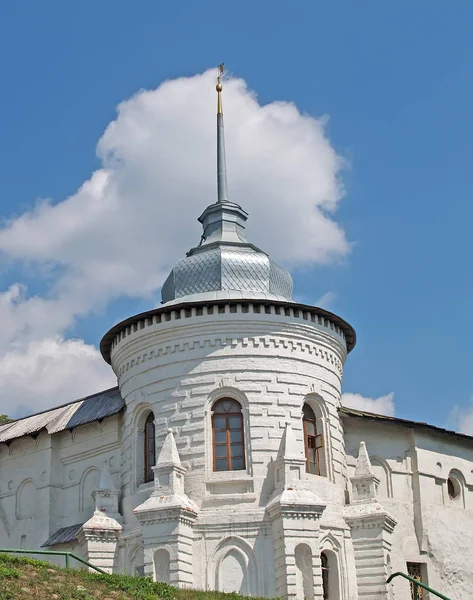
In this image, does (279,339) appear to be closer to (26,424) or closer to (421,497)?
(421,497)

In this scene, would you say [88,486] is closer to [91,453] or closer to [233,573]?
[91,453]

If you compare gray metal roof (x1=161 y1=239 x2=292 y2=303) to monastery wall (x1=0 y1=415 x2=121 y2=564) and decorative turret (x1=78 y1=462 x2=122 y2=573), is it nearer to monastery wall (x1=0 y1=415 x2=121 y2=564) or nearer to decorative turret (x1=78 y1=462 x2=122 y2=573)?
monastery wall (x1=0 y1=415 x2=121 y2=564)

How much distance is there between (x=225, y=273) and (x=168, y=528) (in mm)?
8028

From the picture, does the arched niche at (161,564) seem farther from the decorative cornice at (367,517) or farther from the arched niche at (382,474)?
the arched niche at (382,474)

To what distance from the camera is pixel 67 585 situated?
20219mm

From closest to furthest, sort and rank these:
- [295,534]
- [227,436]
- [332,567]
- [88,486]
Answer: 1. [295,534]
2. [332,567]
3. [227,436]
4. [88,486]

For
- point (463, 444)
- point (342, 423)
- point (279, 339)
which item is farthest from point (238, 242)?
point (463, 444)

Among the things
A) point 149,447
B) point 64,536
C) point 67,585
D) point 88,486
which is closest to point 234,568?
point 149,447

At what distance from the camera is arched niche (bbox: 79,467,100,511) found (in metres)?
31.0

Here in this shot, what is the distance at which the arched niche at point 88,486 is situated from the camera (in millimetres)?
30969

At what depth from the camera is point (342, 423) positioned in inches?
1191

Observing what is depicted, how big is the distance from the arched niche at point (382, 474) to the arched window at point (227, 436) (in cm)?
606

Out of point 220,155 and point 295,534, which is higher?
point 220,155

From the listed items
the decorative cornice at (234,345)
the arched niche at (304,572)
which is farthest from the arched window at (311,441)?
the arched niche at (304,572)
